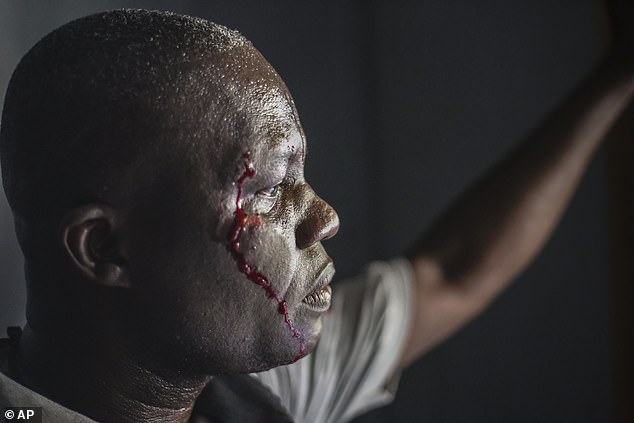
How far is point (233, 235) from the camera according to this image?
55cm

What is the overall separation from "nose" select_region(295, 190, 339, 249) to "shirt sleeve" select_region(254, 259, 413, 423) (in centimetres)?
30

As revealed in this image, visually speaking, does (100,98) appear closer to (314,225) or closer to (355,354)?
(314,225)

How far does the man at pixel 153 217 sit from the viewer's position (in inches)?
21.0

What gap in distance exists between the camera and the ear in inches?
21.2

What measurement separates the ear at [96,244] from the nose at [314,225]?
0.12 meters

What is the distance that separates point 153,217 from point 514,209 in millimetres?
491

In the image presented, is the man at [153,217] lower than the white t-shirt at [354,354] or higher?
higher

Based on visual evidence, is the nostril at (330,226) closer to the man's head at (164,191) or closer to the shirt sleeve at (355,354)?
the man's head at (164,191)

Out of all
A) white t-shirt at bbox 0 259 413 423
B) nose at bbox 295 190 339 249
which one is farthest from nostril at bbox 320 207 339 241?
white t-shirt at bbox 0 259 413 423

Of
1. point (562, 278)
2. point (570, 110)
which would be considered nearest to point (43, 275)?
point (570, 110)

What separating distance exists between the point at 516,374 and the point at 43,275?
95 cm

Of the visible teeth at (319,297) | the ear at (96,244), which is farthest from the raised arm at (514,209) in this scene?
the ear at (96,244)

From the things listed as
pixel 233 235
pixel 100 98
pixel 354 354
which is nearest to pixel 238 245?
pixel 233 235

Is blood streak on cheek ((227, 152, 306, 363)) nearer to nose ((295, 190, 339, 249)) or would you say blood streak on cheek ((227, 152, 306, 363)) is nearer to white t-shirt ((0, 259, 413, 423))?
nose ((295, 190, 339, 249))
